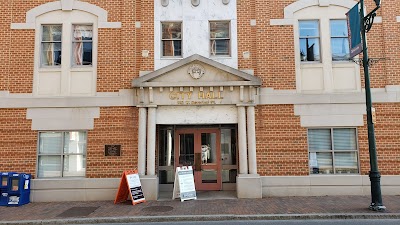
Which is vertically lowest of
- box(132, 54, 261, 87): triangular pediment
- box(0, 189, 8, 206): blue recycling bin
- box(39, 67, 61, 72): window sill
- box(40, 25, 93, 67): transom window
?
box(0, 189, 8, 206): blue recycling bin

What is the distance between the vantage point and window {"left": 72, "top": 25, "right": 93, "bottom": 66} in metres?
11.4

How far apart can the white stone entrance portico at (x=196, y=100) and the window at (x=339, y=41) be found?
3.12 meters

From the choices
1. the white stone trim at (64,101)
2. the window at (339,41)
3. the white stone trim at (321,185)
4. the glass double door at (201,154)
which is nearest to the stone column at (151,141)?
the white stone trim at (64,101)

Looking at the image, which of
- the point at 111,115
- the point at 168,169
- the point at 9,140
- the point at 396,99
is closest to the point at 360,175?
the point at 396,99

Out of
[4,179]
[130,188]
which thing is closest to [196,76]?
[130,188]

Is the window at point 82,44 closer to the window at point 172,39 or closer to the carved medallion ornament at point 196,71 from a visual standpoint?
the window at point 172,39

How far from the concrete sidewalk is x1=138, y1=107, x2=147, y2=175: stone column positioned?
127 cm

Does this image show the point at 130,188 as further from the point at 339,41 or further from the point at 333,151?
the point at 339,41

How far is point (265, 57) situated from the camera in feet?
36.8

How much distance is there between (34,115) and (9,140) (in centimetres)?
120

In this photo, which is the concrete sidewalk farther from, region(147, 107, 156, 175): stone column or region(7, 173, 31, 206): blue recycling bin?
region(147, 107, 156, 175): stone column

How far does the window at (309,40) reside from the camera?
37.4ft

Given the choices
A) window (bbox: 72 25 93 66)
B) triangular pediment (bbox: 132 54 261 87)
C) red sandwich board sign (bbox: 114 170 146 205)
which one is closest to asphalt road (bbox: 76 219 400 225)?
red sandwich board sign (bbox: 114 170 146 205)

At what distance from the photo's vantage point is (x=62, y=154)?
36.0 feet
